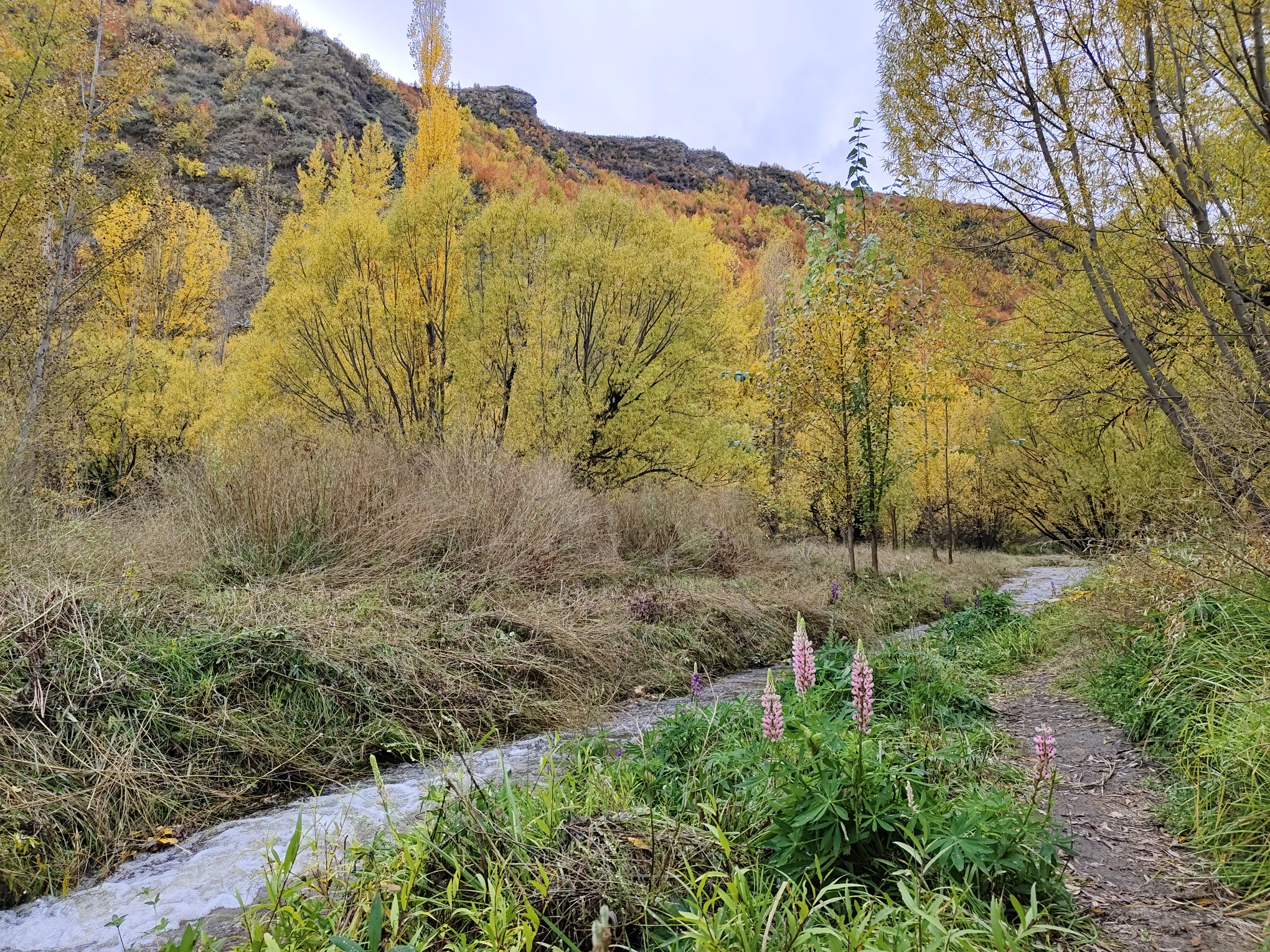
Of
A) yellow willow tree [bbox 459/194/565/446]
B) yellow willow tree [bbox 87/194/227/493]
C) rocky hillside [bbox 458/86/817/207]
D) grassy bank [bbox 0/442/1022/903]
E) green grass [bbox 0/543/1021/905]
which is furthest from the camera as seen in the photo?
rocky hillside [bbox 458/86/817/207]

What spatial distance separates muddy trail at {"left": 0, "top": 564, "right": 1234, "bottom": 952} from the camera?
6.75ft

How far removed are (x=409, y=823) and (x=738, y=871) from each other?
6.35ft

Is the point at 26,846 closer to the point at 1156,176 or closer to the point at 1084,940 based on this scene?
the point at 1084,940

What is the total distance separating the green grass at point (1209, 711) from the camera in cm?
235

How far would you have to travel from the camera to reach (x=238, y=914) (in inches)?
101

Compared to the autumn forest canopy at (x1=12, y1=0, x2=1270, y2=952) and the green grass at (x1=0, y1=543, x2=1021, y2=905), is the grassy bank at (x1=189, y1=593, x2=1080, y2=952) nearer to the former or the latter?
the autumn forest canopy at (x1=12, y1=0, x2=1270, y2=952)

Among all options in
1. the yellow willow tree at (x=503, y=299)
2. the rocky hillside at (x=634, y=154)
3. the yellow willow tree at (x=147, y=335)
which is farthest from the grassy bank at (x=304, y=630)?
the rocky hillside at (x=634, y=154)

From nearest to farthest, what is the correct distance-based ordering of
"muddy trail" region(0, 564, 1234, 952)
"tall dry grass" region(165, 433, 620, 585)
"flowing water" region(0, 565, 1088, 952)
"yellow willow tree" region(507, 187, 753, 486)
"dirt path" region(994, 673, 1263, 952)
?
"dirt path" region(994, 673, 1263, 952), "muddy trail" region(0, 564, 1234, 952), "flowing water" region(0, 565, 1088, 952), "tall dry grass" region(165, 433, 620, 585), "yellow willow tree" region(507, 187, 753, 486)

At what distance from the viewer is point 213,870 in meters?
2.98

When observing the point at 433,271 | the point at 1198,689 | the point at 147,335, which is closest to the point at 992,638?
the point at 1198,689

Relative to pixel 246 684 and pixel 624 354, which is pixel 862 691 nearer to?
pixel 246 684

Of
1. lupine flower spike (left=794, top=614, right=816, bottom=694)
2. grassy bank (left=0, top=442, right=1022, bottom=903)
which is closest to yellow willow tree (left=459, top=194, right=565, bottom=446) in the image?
grassy bank (left=0, top=442, right=1022, bottom=903)

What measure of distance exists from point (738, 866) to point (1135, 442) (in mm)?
15043

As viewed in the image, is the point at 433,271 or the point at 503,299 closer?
the point at 433,271
